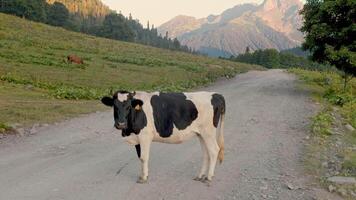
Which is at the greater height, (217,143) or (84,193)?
(217,143)

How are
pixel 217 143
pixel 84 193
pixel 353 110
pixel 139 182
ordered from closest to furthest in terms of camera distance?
pixel 84 193 → pixel 139 182 → pixel 217 143 → pixel 353 110

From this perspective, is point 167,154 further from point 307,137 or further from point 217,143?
point 307,137

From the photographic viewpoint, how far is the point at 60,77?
110 feet

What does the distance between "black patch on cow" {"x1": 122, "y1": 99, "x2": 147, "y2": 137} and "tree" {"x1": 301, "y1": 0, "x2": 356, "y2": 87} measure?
861 inches

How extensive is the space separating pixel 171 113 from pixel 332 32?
23.2 m

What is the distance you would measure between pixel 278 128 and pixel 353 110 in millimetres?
8836

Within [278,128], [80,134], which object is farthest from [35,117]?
[278,128]

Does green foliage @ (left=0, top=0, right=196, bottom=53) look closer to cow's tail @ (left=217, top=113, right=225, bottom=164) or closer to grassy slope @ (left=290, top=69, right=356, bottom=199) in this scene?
grassy slope @ (left=290, top=69, right=356, bottom=199)

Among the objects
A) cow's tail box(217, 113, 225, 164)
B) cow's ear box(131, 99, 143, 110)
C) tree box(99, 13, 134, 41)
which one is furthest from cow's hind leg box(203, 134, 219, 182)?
tree box(99, 13, 134, 41)

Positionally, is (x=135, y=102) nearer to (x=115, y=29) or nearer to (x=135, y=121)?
(x=135, y=121)

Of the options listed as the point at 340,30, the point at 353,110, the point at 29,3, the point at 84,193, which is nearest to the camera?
the point at 84,193

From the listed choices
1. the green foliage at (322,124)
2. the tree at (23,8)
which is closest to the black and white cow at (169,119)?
the green foliage at (322,124)

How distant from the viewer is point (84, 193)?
9.62 metres

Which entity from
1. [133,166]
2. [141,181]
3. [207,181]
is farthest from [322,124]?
[141,181]
